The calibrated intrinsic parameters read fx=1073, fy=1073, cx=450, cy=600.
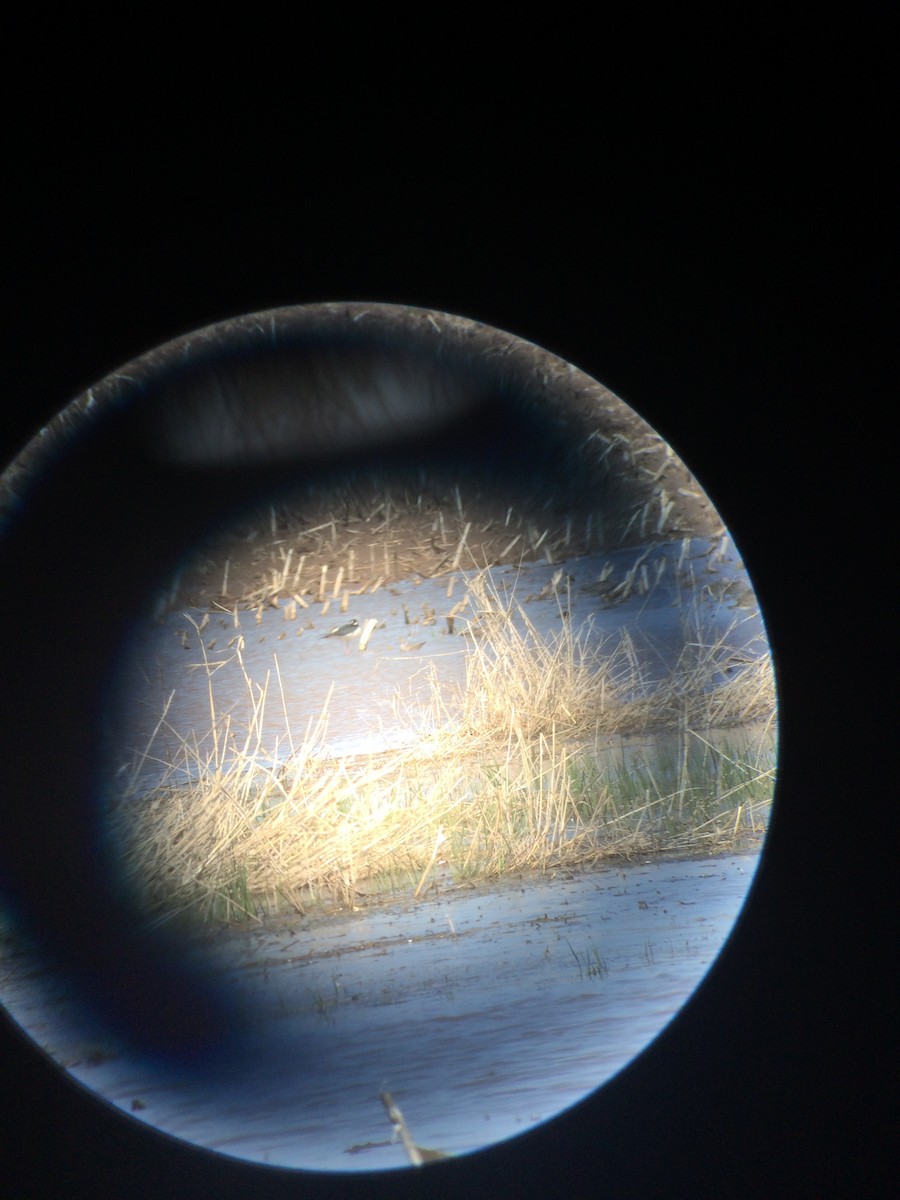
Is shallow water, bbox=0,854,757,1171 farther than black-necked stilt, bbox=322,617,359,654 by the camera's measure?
No

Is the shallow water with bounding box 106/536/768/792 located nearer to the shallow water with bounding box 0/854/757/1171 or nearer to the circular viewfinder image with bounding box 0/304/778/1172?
the circular viewfinder image with bounding box 0/304/778/1172

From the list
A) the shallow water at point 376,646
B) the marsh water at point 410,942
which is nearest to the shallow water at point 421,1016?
the marsh water at point 410,942

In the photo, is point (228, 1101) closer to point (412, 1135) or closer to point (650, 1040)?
point (412, 1135)

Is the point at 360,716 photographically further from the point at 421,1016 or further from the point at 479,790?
the point at 421,1016

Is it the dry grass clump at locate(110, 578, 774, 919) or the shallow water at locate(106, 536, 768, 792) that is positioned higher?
the shallow water at locate(106, 536, 768, 792)

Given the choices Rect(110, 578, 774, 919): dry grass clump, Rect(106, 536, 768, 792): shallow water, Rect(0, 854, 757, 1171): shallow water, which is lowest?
Rect(0, 854, 757, 1171): shallow water

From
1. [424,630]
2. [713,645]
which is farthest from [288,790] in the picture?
[713,645]

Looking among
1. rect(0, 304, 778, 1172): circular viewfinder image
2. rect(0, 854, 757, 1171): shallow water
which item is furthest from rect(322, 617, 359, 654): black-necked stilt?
rect(0, 854, 757, 1171): shallow water

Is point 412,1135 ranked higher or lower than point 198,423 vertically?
lower
